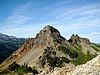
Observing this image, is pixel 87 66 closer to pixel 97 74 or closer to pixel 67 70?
pixel 97 74

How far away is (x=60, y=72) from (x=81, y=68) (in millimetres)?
8955

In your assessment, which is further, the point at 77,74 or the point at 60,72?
the point at 60,72

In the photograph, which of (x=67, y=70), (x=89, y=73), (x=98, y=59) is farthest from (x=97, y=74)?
(x=67, y=70)

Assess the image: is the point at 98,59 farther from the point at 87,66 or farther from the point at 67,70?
the point at 67,70

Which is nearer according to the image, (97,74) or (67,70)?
(97,74)

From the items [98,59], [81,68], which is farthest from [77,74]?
[98,59]

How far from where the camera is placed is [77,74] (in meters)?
54.8

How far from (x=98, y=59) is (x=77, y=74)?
6481 mm

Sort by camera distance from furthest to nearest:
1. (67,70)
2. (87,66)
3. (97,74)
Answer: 1. (67,70)
2. (87,66)
3. (97,74)

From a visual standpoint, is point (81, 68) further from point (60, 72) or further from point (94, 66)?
point (60, 72)

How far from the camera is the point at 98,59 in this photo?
2244 inches

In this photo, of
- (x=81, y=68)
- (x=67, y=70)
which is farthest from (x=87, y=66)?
(x=67, y=70)

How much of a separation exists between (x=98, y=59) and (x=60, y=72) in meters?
11.4

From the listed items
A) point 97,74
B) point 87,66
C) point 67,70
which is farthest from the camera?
point 67,70
